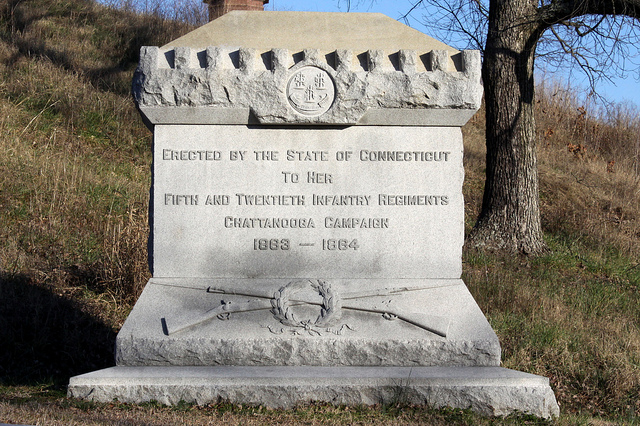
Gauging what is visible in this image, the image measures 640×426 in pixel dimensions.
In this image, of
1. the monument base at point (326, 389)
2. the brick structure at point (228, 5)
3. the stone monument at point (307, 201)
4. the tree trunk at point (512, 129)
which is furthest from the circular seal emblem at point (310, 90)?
the brick structure at point (228, 5)

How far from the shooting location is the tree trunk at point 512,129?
8227 millimetres

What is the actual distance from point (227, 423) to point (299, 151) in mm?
1812

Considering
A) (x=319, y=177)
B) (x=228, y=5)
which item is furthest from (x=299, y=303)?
(x=228, y=5)

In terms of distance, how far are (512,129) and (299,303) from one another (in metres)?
5.04

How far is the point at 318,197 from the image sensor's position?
4.40m

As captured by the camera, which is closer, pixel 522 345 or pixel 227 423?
pixel 227 423

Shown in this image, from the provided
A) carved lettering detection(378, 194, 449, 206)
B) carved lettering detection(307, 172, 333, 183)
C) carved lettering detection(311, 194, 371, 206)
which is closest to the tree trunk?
carved lettering detection(378, 194, 449, 206)

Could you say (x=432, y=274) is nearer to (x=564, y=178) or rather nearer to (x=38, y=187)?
(x=38, y=187)

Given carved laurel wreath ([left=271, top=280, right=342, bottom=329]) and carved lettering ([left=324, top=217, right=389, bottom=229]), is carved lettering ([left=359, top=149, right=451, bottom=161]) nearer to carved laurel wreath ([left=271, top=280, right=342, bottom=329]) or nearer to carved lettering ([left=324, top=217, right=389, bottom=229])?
carved lettering ([left=324, top=217, right=389, bottom=229])

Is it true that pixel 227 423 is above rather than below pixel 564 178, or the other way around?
below

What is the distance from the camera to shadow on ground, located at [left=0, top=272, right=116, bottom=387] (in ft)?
17.4

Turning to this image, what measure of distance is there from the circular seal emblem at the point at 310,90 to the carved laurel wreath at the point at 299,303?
3.77ft

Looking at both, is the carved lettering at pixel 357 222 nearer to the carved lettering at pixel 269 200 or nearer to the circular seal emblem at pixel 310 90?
the carved lettering at pixel 269 200

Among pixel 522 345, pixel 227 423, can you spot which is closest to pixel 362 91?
pixel 227 423
